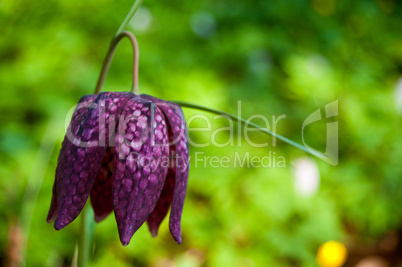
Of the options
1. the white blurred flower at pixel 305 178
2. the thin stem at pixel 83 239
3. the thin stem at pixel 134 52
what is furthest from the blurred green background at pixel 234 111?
the thin stem at pixel 134 52

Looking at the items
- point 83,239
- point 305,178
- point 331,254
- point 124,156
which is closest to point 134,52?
point 124,156

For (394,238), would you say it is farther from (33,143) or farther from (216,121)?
(33,143)

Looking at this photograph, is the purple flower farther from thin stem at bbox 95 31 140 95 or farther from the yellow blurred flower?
the yellow blurred flower

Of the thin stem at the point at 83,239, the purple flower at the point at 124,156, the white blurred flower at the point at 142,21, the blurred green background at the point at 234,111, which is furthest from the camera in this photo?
the white blurred flower at the point at 142,21

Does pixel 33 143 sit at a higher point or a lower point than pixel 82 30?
lower

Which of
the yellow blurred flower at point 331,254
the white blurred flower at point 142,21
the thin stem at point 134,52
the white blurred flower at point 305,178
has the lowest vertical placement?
the yellow blurred flower at point 331,254

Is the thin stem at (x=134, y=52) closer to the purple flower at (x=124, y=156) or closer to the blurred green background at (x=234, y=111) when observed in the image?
the purple flower at (x=124, y=156)

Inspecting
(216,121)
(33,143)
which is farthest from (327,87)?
(33,143)
